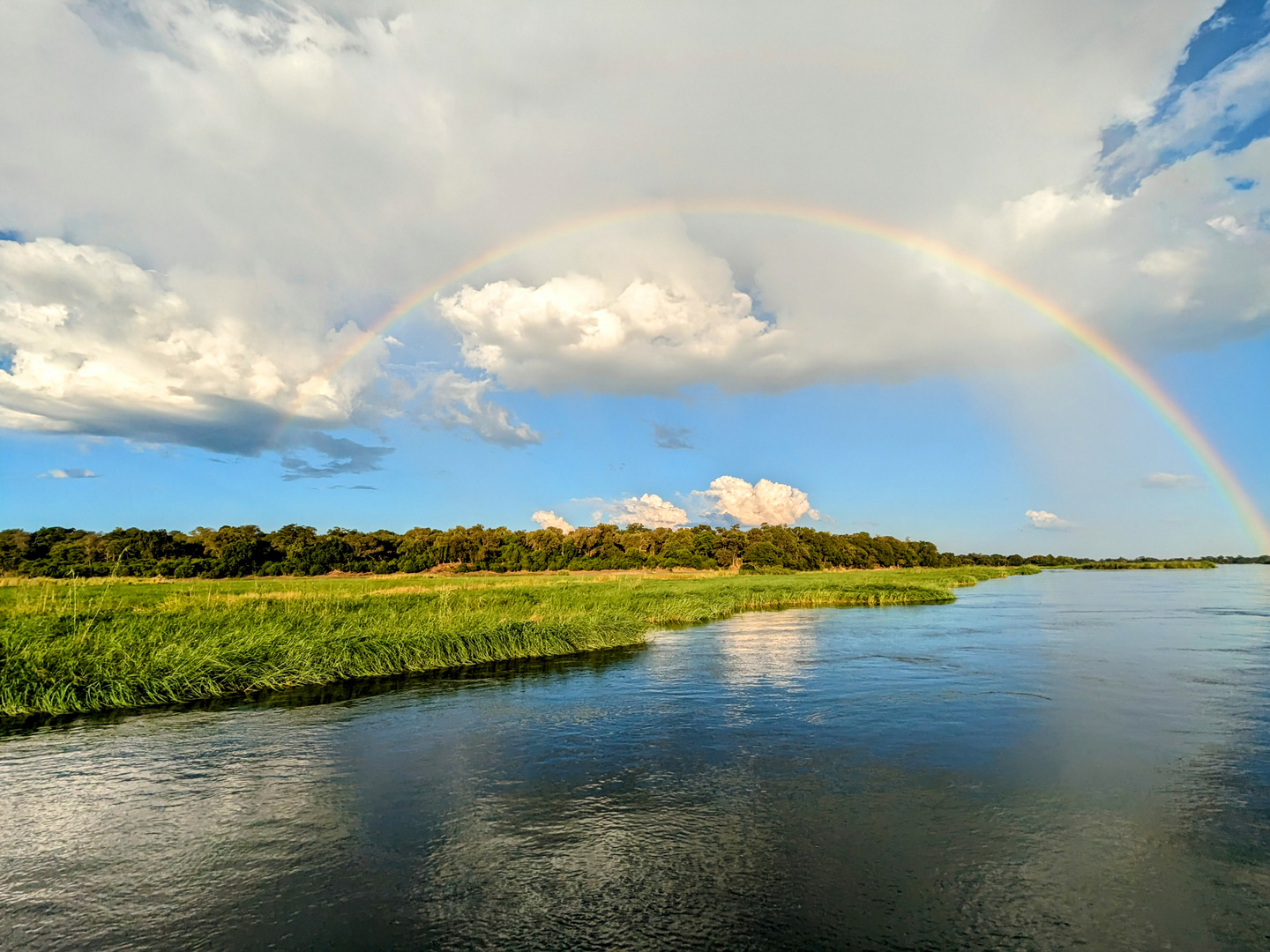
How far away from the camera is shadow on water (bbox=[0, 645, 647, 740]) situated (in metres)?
18.3

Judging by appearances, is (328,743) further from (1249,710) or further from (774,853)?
(1249,710)

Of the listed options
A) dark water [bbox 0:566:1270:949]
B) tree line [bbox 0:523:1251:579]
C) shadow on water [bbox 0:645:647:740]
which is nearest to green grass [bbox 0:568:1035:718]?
shadow on water [bbox 0:645:647:740]

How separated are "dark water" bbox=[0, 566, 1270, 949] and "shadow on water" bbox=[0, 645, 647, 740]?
0.59 meters

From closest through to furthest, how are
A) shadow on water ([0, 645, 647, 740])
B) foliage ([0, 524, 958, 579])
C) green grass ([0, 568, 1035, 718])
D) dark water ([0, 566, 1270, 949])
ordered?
dark water ([0, 566, 1270, 949]) → shadow on water ([0, 645, 647, 740]) → green grass ([0, 568, 1035, 718]) → foliage ([0, 524, 958, 579])

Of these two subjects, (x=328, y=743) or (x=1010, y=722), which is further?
(x=1010, y=722)

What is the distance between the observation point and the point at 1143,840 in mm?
11016

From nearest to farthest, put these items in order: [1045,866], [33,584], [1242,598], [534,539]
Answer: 1. [1045,866]
2. [33,584]
3. [1242,598]
4. [534,539]

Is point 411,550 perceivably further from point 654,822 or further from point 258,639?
point 654,822

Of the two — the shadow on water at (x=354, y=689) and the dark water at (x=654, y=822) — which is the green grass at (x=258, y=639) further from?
the dark water at (x=654, y=822)

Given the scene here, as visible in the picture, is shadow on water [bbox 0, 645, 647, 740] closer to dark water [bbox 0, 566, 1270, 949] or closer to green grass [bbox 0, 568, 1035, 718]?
green grass [bbox 0, 568, 1035, 718]

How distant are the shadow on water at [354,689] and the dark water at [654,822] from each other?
59cm

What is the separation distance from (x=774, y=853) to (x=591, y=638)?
934 inches

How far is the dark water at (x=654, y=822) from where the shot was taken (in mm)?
8633

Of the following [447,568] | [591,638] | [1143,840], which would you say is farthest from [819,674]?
[447,568]
